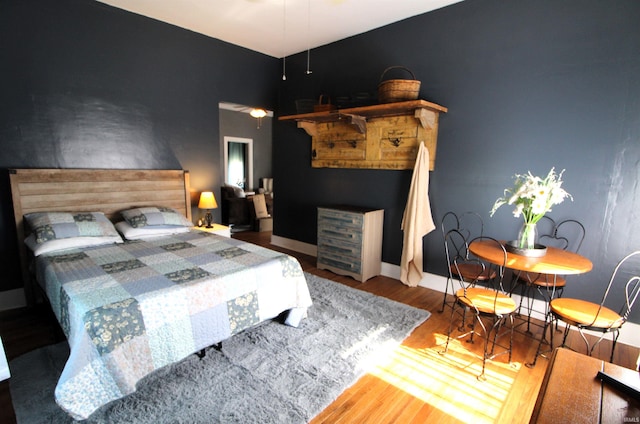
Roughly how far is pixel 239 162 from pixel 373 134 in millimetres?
5621

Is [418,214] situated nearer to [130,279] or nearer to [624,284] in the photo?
[624,284]

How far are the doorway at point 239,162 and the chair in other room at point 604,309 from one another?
7.51m

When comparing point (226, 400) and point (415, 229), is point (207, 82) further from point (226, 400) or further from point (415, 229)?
A: point (226, 400)

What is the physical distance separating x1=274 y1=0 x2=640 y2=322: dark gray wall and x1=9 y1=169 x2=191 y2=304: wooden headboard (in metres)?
2.39

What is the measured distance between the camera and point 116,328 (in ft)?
5.58

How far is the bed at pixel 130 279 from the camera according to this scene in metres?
1.67

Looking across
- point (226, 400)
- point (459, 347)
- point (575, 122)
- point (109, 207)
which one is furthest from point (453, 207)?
point (109, 207)

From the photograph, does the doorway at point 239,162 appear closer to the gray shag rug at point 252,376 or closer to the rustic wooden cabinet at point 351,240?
the rustic wooden cabinet at point 351,240

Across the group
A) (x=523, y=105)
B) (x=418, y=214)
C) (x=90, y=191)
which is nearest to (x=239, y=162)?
(x=90, y=191)

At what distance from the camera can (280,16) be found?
138 inches

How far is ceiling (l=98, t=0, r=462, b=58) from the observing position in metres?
3.23

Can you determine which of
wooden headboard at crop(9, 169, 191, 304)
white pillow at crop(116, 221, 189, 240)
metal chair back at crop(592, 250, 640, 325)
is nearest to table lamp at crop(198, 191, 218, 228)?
wooden headboard at crop(9, 169, 191, 304)

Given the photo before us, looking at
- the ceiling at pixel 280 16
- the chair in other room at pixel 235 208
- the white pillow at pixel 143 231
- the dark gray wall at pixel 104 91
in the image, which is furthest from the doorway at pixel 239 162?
the white pillow at pixel 143 231

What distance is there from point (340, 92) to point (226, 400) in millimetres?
3670
